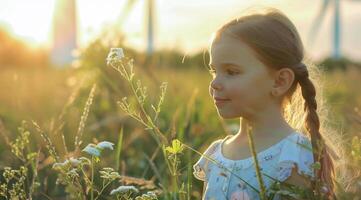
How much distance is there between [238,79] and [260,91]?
0.06 metres

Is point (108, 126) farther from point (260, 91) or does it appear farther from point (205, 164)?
point (260, 91)

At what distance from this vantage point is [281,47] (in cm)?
163

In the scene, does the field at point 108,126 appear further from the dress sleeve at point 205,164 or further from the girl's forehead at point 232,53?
the girl's forehead at point 232,53

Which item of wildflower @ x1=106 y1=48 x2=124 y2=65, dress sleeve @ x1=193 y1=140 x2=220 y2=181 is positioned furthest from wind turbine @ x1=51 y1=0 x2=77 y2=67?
wildflower @ x1=106 y1=48 x2=124 y2=65

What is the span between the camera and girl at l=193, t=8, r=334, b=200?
5.25 feet

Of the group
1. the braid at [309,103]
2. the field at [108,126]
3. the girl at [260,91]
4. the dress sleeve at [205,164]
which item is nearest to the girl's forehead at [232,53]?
the girl at [260,91]

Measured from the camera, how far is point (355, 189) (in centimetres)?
135

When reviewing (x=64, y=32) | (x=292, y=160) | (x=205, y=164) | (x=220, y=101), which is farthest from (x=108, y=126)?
(x=64, y=32)

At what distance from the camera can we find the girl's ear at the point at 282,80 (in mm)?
1630

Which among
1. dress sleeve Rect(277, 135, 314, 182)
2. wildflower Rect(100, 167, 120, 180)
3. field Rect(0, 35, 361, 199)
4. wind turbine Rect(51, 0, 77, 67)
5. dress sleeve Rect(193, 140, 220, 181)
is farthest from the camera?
wind turbine Rect(51, 0, 77, 67)

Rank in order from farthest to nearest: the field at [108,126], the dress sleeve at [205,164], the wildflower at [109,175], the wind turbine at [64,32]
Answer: the wind turbine at [64,32] < the field at [108,126] < the dress sleeve at [205,164] < the wildflower at [109,175]

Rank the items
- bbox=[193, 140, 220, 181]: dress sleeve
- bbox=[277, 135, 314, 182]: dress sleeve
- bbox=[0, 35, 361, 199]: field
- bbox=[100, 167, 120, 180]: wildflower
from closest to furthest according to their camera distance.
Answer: bbox=[100, 167, 120, 180]: wildflower
bbox=[277, 135, 314, 182]: dress sleeve
bbox=[193, 140, 220, 181]: dress sleeve
bbox=[0, 35, 361, 199]: field

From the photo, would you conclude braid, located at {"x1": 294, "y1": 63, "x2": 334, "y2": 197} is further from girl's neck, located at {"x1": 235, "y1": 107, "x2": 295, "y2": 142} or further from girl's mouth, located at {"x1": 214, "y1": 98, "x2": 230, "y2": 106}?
girl's mouth, located at {"x1": 214, "y1": 98, "x2": 230, "y2": 106}

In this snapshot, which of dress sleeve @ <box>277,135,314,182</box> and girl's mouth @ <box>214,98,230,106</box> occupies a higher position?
girl's mouth @ <box>214,98,230,106</box>
